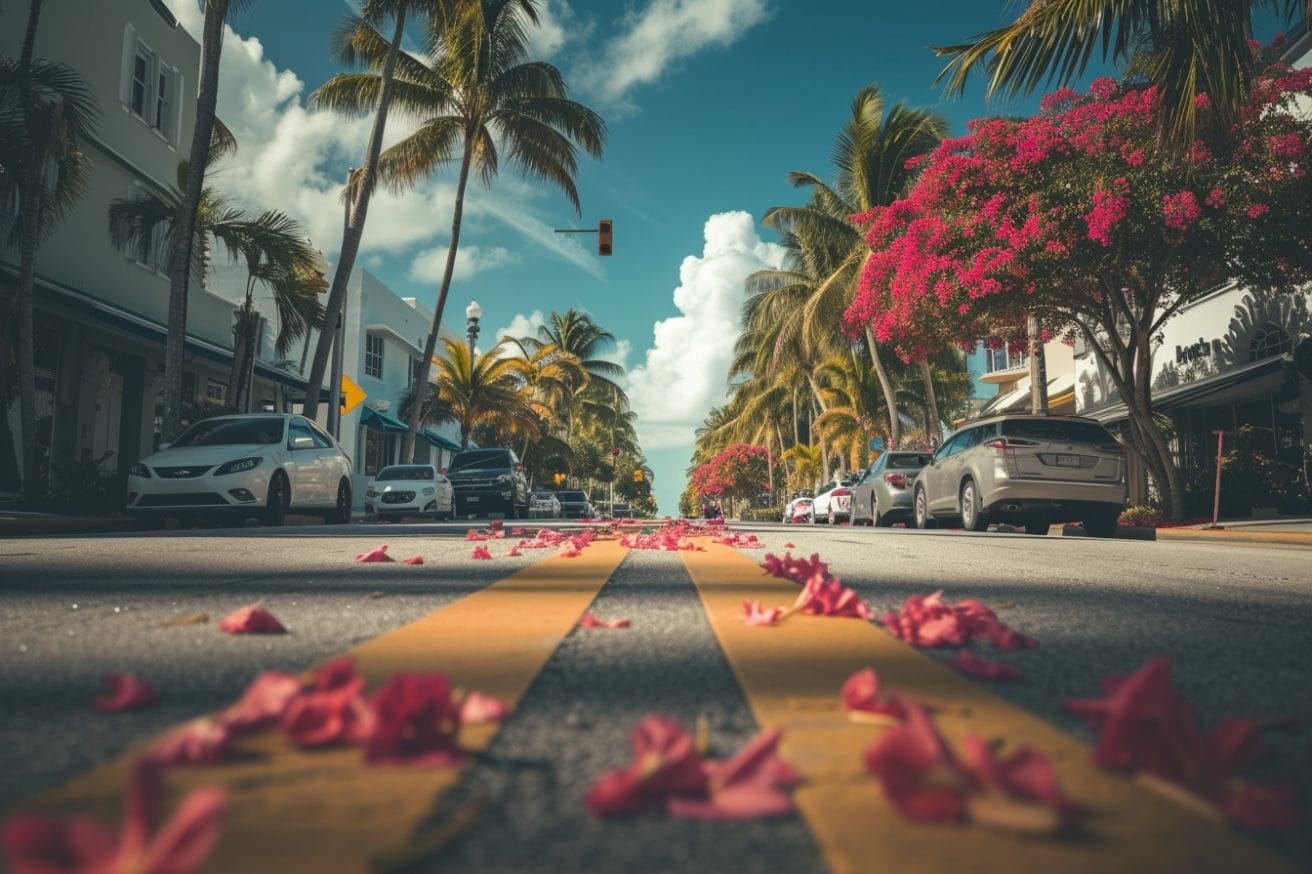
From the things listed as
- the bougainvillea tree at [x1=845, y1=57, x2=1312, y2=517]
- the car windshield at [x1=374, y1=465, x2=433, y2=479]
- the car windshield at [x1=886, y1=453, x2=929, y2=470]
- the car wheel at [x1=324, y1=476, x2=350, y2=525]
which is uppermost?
the bougainvillea tree at [x1=845, y1=57, x2=1312, y2=517]

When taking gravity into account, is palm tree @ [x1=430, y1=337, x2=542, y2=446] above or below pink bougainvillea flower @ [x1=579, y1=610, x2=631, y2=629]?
above

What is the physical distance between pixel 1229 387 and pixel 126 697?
1970 cm

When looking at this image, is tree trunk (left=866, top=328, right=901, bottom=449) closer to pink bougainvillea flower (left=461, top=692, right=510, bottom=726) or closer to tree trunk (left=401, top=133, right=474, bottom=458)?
tree trunk (left=401, top=133, right=474, bottom=458)

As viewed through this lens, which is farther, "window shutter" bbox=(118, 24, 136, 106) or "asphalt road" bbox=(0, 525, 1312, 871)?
"window shutter" bbox=(118, 24, 136, 106)

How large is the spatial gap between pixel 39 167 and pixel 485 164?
13.7m

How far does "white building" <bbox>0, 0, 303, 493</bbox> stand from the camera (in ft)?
48.6

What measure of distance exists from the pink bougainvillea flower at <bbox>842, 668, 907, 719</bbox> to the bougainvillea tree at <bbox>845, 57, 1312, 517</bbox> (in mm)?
13676

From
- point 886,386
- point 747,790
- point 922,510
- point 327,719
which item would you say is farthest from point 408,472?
point 747,790

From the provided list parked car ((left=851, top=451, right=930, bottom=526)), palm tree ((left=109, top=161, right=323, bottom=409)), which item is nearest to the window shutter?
palm tree ((left=109, top=161, right=323, bottom=409))

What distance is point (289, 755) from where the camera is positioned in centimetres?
143

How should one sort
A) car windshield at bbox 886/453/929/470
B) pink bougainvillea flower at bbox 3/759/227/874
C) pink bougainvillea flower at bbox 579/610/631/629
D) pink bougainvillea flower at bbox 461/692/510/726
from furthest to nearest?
car windshield at bbox 886/453/929/470 < pink bougainvillea flower at bbox 579/610/631/629 < pink bougainvillea flower at bbox 461/692/510/726 < pink bougainvillea flower at bbox 3/759/227/874

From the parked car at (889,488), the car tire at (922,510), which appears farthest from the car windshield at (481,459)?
the car tire at (922,510)

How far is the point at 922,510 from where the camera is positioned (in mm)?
15180

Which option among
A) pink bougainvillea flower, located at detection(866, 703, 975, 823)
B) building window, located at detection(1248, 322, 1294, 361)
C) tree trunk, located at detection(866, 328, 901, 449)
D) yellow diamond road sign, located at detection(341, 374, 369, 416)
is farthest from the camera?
tree trunk, located at detection(866, 328, 901, 449)
